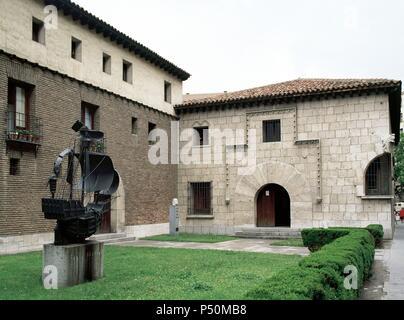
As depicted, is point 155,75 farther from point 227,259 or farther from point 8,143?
point 227,259

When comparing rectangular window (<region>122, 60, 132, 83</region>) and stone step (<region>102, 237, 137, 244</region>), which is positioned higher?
rectangular window (<region>122, 60, 132, 83</region>)

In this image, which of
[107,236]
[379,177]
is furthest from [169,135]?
[379,177]

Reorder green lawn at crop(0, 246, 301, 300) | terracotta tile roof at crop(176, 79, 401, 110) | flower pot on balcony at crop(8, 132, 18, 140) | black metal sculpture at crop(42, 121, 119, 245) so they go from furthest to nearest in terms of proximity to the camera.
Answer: terracotta tile roof at crop(176, 79, 401, 110) → flower pot on balcony at crop(8, 132, 18, 140) → black metal sculpture at crop(42, 121, 119, 245) → green lawn at crop(0, 246, 301, 300)

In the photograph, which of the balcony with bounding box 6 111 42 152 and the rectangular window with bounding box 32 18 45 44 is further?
the rectangular window with bounding box 32 18 45 44

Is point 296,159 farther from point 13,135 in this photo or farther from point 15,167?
point 13,135

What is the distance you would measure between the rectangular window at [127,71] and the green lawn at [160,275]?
363 inches

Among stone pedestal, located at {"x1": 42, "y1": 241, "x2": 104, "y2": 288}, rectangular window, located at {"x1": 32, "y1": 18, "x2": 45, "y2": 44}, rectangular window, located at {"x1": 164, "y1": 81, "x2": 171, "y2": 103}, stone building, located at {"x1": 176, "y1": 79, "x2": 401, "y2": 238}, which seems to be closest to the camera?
stone pedestal, located at {"x1": 42, "y1": 241, "x2": 104, "y2": 288}

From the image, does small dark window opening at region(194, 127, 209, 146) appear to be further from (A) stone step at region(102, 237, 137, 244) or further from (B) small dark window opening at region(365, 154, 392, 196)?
(B) small dark window opening at region(365, 154, 392, 196)

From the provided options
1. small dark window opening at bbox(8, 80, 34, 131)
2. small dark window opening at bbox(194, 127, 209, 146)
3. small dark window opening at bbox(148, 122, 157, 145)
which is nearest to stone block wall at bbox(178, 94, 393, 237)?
small dark window opening at bbox(194, 127, 209, 146)

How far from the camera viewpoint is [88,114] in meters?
17.8

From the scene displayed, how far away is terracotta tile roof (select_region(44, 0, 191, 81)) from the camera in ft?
53.2

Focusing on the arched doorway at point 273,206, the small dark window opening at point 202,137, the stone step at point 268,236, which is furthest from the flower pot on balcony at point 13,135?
the arched doorway at point 273,206

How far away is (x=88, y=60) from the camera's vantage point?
1759 cm

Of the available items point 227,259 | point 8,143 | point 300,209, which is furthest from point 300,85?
point 8,143
